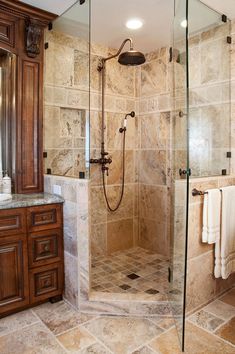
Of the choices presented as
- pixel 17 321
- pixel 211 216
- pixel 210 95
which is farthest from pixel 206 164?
pixel 17 321

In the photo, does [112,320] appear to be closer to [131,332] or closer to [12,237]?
[131,332]

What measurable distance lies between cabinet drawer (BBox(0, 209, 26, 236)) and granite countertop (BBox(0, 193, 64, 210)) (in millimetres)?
39

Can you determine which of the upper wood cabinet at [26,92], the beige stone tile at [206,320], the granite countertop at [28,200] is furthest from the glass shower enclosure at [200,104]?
the upper wood cabinet at [26,92]

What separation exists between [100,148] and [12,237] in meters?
1.38

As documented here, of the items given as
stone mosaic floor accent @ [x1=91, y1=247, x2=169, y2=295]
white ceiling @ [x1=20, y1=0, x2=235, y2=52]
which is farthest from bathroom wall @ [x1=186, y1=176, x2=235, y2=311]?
white ceiling @ [x1=20, y1=0, x2=235, y2=52]

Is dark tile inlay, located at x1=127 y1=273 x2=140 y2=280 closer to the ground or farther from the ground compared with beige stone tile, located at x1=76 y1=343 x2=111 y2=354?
farther from the ground

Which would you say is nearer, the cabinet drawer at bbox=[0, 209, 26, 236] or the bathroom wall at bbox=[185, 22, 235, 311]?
the cabinet drawer at bbox=[0, 209, 26, 236]

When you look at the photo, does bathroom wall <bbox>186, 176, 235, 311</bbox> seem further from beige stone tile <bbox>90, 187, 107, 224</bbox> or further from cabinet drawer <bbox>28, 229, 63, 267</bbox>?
beige stone tile <bbox>90, 187, 107, 224</bbox>

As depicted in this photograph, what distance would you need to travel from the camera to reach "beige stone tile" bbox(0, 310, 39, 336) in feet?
6.33

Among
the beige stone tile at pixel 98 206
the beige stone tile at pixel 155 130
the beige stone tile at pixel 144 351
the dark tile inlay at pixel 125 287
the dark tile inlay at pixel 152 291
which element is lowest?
the beige stone tile at pixel 144 351

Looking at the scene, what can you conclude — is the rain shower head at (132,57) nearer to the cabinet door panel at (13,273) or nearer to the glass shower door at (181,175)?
the glass shower door at (181,175)

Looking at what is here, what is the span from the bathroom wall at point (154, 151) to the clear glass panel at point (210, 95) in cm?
62

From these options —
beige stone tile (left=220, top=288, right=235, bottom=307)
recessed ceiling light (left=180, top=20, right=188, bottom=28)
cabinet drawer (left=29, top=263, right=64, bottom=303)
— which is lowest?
beige stone tile (left=220, top=288, right=235, bottom=307)

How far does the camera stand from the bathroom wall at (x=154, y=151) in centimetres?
304
